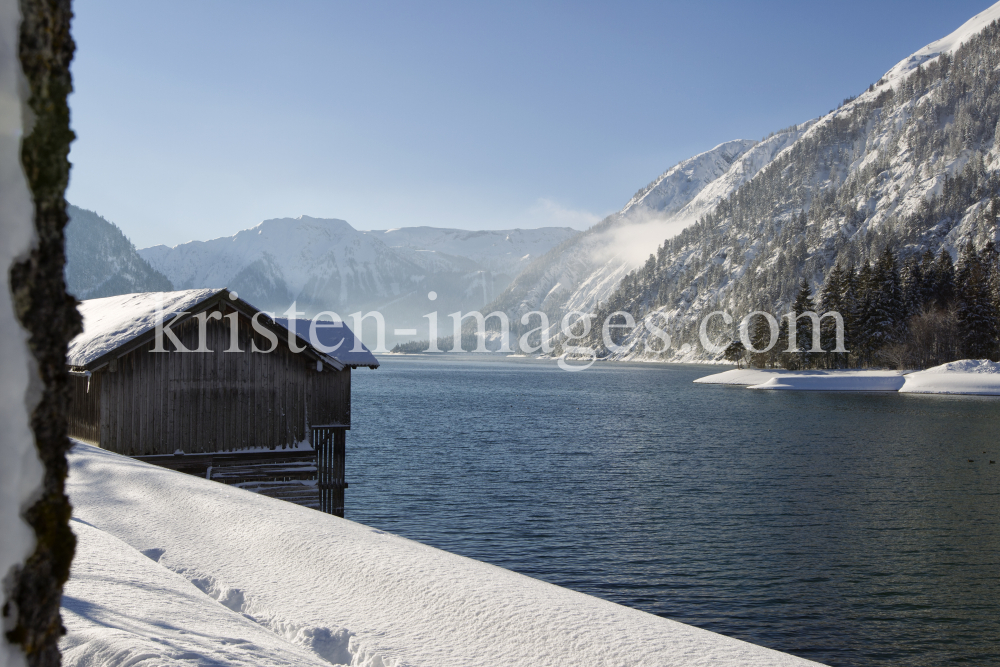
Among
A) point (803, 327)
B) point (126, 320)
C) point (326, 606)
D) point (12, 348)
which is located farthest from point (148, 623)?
point (803, 327)

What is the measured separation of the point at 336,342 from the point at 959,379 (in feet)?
261

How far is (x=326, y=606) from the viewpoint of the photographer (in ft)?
25.8

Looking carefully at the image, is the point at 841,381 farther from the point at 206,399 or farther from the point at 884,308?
the point at 206,399

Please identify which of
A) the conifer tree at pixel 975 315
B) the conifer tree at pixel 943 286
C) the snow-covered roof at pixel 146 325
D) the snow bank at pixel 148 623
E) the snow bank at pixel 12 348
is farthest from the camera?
the conifer tree at pixel 943 286

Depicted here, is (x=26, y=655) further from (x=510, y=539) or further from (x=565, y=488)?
(x=565, y=488)

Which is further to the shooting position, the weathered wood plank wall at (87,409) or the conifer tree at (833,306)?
the conifer tree at (833,306)

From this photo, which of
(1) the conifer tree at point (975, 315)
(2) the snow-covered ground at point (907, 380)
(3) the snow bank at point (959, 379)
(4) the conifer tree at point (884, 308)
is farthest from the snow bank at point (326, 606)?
(1) the conifer tree at point (975, 315)

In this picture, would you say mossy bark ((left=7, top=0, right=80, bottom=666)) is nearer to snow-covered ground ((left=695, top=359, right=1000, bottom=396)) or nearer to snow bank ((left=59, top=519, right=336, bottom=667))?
snow bank ((left=59, top=519, right=336, bottom=667))

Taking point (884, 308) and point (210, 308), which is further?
point (884, 308)

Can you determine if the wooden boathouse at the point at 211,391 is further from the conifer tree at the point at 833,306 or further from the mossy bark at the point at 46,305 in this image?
the conifer tree at the point at 833,306

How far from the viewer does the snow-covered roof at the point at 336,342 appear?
22.0m

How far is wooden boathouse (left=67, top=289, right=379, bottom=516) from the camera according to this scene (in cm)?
1847

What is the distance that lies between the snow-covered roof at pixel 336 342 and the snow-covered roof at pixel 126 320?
113 inches

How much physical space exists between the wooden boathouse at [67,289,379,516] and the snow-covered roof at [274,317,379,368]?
286 millimetres
